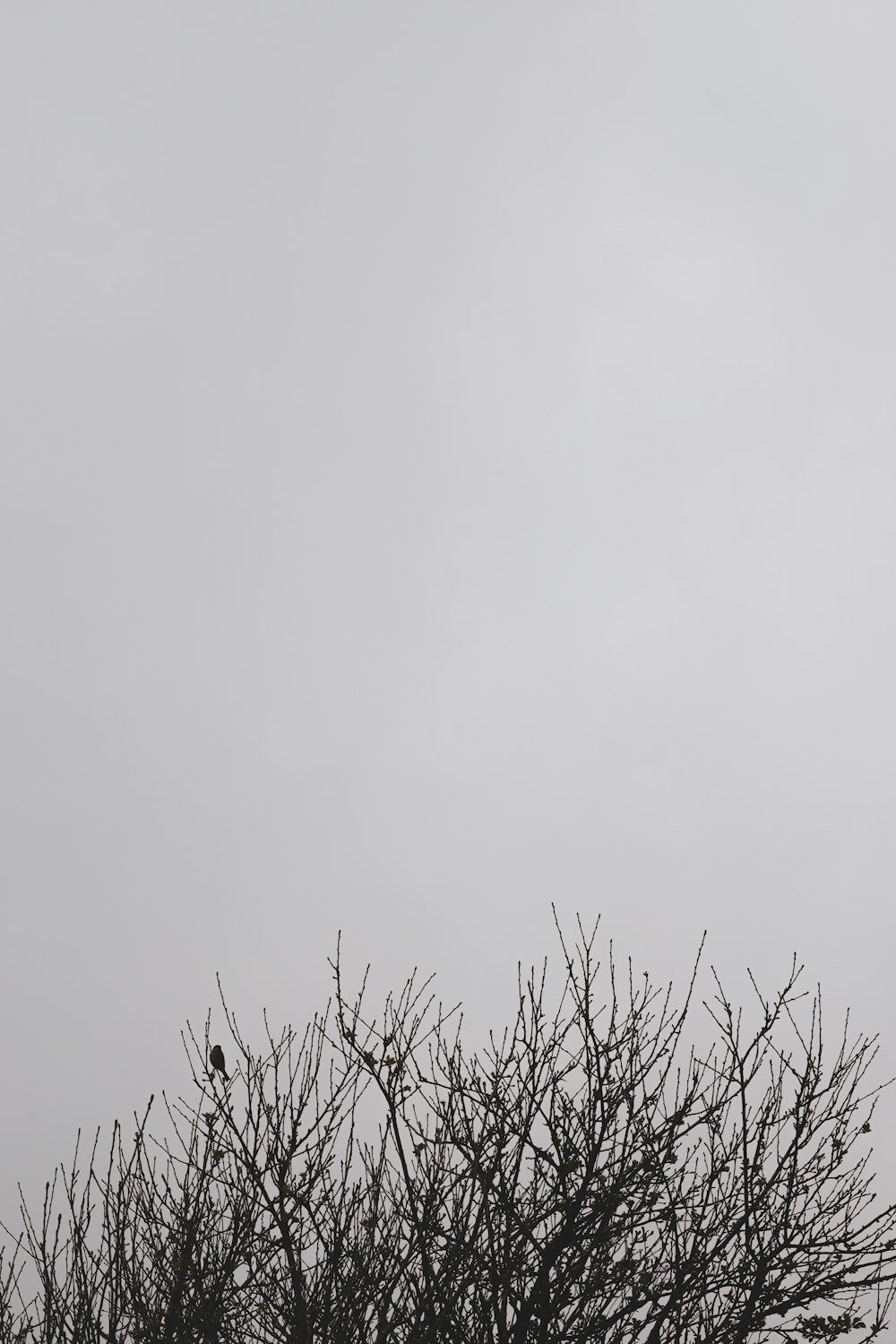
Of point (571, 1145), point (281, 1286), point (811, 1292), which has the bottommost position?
point (811, 1292)

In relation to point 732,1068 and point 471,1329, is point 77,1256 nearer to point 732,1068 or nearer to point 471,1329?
point 471,1329

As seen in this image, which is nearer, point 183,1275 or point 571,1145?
point 183,1275

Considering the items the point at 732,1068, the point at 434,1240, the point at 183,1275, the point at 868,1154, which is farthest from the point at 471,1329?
the point at 868,1154

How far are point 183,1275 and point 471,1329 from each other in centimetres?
202

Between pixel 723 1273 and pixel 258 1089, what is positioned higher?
pixel 258 1089

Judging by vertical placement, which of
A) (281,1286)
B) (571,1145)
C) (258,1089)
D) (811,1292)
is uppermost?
(258,1089)

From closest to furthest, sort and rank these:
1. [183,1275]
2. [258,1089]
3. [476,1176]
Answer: [183,1275], [476,1176], [258,1089]

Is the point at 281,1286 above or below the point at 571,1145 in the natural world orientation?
below

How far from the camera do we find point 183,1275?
743 centimetres

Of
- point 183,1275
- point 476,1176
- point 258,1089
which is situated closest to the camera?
point 183,1275

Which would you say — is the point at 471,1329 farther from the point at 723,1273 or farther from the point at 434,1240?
the point at 723,1273

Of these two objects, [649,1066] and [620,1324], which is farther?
[649,1066]

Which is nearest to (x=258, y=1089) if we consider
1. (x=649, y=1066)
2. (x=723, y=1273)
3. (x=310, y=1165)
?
(x=310, y=1165)

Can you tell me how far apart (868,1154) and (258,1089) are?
4740mm
